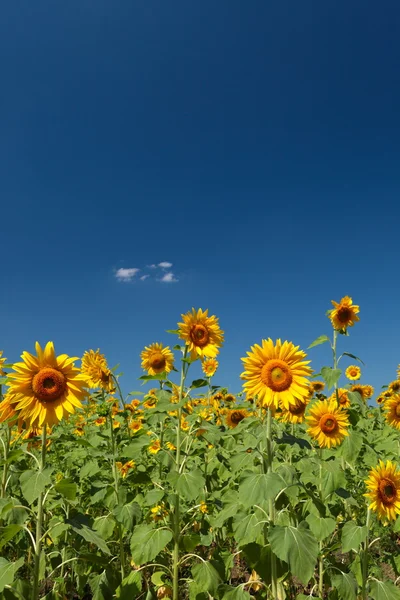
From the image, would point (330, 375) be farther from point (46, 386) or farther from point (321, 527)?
point (46, 386)

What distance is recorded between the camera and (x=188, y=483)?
156 inches

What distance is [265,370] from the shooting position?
4.25 metres

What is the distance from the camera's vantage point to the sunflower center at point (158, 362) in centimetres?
668

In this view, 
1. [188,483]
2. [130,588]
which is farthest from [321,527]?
[130,588]

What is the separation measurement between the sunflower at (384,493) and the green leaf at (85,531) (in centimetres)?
303

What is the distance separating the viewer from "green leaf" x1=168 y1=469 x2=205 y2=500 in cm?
386

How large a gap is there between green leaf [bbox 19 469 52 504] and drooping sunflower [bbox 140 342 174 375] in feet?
10.8

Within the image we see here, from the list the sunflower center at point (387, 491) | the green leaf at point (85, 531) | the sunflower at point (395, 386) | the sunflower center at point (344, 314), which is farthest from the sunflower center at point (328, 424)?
the sunflower at point (395, 386)

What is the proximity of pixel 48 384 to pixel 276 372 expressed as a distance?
80.0 inches

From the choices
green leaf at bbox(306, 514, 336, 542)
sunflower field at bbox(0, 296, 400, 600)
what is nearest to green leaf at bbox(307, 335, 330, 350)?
sunflower field at bbox(0, 296, 400, 600)

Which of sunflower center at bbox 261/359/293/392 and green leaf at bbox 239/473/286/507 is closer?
green leaf at bbox 239/473/286/507

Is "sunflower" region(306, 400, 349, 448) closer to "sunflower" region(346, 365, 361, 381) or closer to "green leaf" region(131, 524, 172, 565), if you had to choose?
"green leaf" region(131, 524, 172, 565)

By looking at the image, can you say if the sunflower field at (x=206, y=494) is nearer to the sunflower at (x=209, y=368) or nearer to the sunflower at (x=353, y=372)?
the sunflower at (x=209, y=368)

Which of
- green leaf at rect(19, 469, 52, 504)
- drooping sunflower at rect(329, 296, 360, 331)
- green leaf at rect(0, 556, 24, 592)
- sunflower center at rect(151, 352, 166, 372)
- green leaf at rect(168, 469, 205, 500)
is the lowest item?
green leaf at rect(0, 556, 24, 592)
